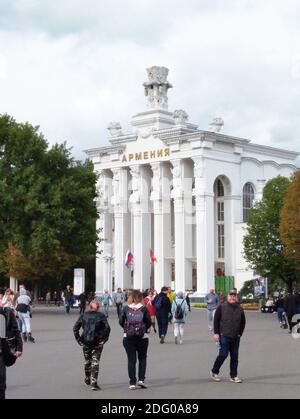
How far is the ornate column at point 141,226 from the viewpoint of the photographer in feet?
284

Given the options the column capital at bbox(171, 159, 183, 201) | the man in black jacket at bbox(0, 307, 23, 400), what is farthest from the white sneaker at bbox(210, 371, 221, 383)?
the column capital at bbox(171, 159, 183, 201)

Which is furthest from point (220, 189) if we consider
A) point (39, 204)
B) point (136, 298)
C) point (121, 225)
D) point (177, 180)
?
point (136, 298)

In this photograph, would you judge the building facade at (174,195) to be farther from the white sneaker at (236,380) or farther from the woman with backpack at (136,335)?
the woman with backpack at (136,335)

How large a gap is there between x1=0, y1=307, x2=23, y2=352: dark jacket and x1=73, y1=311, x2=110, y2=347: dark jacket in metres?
3.83

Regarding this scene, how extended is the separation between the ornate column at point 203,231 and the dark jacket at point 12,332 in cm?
6868

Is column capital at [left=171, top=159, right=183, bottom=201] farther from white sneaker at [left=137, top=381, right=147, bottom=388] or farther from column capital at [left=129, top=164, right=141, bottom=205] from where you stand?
white sneaker at [left=137, top=381, right=147, bottom=388]

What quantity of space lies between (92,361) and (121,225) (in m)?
73.9

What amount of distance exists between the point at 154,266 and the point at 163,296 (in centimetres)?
5861

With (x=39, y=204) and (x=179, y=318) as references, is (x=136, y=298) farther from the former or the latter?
(x=39, y=204)

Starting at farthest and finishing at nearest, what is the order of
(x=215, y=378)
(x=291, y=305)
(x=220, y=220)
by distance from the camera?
(x=220, y=220) < (x=291, y=305) < (x=215, y=378)

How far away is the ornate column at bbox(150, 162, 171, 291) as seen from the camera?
84438mm

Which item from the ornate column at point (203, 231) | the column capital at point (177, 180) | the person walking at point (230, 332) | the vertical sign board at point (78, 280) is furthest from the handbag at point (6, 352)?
the column capital at point (177, 180)

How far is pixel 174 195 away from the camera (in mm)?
82438

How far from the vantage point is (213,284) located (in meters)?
80.7
